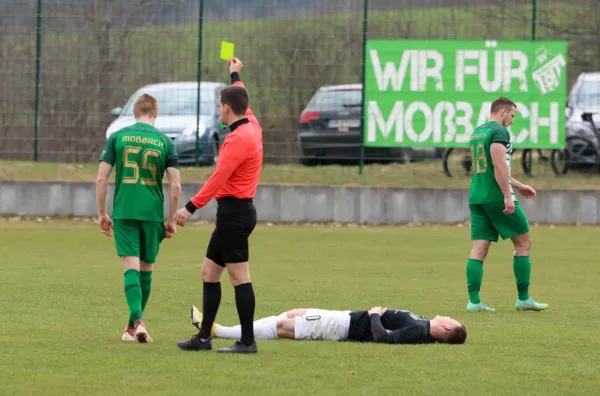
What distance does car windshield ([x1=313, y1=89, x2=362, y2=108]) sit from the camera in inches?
874

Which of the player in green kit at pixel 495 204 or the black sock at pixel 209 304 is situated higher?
the player in green kit at pixel 495 204

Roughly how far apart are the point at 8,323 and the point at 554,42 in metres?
14.7

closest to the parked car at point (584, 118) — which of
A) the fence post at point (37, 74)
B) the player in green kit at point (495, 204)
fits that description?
the fence post at point (37, 74)

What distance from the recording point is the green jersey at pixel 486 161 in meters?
11.9

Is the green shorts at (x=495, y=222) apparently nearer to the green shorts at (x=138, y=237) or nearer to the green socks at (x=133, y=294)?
the green shorts at (x=138, y=237)

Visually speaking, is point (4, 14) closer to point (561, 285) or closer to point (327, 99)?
point (327, 99)

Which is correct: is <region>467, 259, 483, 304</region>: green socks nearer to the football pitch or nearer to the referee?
the football pitch

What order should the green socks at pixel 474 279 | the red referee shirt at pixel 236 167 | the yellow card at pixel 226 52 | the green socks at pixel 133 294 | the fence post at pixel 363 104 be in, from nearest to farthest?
the red referee shirt at pixel 236 167 < the green socks at pixel 133 294 < the yellow card at pixel 226 52 < the green socks at pixel 474 279 < the fence post at pixel 363 104

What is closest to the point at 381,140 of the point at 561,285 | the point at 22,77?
the point at 22,77

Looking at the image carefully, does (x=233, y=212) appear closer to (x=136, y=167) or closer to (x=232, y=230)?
(x=232, y=230)

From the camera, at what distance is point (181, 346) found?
348 inches

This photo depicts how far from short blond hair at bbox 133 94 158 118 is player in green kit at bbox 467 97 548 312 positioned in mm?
3664

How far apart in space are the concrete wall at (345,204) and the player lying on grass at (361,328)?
12.1 meters

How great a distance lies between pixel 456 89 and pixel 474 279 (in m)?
11.1
